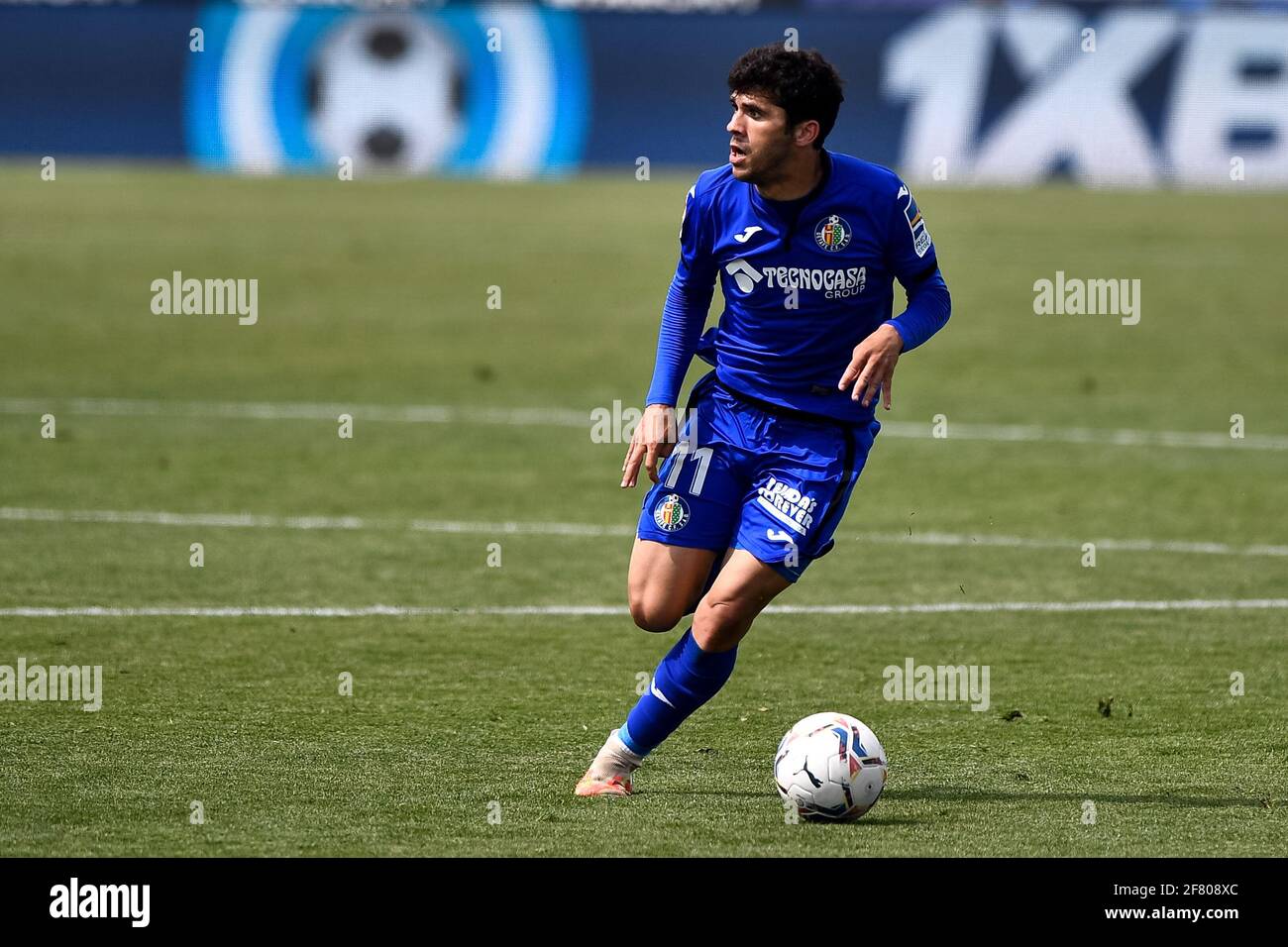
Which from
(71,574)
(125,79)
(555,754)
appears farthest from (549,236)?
(555,754)

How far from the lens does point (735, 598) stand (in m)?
7.06

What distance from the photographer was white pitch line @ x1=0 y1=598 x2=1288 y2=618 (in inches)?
404

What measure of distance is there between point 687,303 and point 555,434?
9.52 m

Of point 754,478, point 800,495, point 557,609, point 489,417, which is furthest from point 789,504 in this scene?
point 489,417

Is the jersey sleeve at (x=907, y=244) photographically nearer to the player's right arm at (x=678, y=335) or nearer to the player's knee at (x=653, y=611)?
the player's right arm at (x=678, y=335)

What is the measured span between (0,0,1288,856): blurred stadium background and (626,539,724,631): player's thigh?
635 millimetres

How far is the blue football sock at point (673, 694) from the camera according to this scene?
23.6 feet

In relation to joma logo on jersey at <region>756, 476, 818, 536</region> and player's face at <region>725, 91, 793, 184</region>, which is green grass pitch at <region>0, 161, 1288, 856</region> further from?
player's face at <region>725, 91, 793, 184</region>

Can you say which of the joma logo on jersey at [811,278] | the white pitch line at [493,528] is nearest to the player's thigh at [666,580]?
the joma logo on jersey at [811,278]

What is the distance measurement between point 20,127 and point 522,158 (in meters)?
10.3

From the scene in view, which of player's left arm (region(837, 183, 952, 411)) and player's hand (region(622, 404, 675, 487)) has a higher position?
player's left arm (region(837, 183, 952, 411))

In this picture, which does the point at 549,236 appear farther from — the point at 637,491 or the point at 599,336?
the point at 637,491

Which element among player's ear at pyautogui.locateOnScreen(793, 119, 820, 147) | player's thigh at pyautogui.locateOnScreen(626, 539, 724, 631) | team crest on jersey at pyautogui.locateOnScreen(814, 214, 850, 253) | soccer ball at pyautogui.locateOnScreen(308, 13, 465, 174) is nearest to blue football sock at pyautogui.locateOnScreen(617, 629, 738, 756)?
player's thigh at pyautogui.locateOnScreen(626, 539, 724, 631)

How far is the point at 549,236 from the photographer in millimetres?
32562
